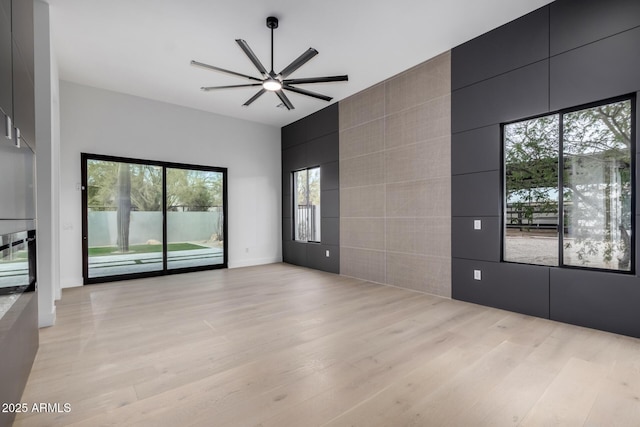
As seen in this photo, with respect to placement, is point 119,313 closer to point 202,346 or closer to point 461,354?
point 202,346

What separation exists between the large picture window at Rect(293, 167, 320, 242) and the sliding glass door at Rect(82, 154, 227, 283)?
1.76 m

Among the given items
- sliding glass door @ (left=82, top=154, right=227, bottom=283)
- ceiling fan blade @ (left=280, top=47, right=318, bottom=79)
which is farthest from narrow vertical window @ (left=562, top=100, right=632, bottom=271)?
sliding glass door @ (left=82, top=154, right=227, bottom=283)

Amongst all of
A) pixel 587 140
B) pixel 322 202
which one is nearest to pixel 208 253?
pixel 322 202

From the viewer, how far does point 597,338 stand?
293 centimetres

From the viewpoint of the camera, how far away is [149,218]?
6.01 meters

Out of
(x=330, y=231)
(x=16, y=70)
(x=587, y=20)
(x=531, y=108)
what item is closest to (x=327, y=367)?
(x=16, y=70)

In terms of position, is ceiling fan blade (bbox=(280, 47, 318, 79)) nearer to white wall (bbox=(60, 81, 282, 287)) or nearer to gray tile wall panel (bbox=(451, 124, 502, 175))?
gray tile wall panel (bbox=(451, 124, 502, 175))

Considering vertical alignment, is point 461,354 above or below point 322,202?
below

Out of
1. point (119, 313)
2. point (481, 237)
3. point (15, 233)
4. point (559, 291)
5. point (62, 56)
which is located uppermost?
point (62, 56)

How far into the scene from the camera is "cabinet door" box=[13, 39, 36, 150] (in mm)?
1977

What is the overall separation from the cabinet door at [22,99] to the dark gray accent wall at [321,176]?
15.6 ft

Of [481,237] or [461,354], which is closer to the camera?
[461,354]

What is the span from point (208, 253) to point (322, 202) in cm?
284

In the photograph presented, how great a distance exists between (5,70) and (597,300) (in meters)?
5.18
